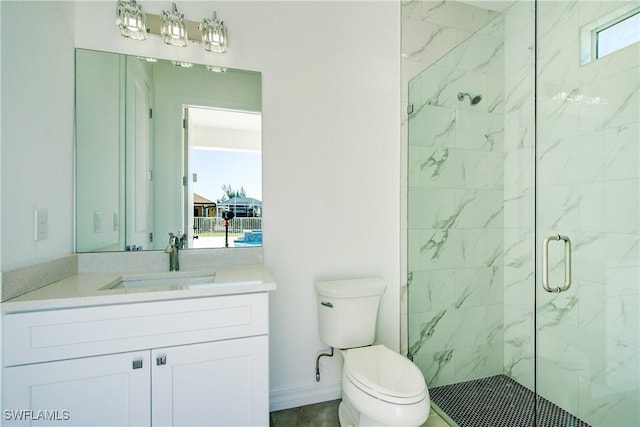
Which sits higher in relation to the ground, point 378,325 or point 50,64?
point 50,64

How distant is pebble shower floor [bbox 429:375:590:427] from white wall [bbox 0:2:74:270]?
7.25 feet

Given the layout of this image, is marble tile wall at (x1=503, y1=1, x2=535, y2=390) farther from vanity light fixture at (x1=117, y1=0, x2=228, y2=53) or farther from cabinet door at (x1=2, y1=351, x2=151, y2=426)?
cabinet door at (x1=2, y1=351, x2=151, y2=426)

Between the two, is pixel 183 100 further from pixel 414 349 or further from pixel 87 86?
pixel 414 349

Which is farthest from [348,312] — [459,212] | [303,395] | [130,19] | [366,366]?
[130,19]

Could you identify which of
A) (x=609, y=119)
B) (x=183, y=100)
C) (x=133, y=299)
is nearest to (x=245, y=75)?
(x=183, y=100)

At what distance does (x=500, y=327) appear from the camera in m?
2.05

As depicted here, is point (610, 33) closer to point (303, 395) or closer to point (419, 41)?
point (419, 41)

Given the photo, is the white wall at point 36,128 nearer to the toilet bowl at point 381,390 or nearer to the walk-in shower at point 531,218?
the toilet bowl at point 381,390

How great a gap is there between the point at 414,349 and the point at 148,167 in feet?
6.43

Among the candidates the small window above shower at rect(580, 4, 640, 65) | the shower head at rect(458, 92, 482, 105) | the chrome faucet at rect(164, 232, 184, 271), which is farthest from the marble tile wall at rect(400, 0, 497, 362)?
the chrome faucet at rect(164, 232, 184, 271)

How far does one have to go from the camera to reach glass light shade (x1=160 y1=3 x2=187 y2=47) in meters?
1.61

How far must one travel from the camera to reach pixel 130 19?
61.6 inches

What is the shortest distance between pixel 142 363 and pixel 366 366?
38.1 inches

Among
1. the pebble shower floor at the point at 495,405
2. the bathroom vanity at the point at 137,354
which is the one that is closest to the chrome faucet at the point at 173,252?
the bathroom vanity at the point at 137,354
